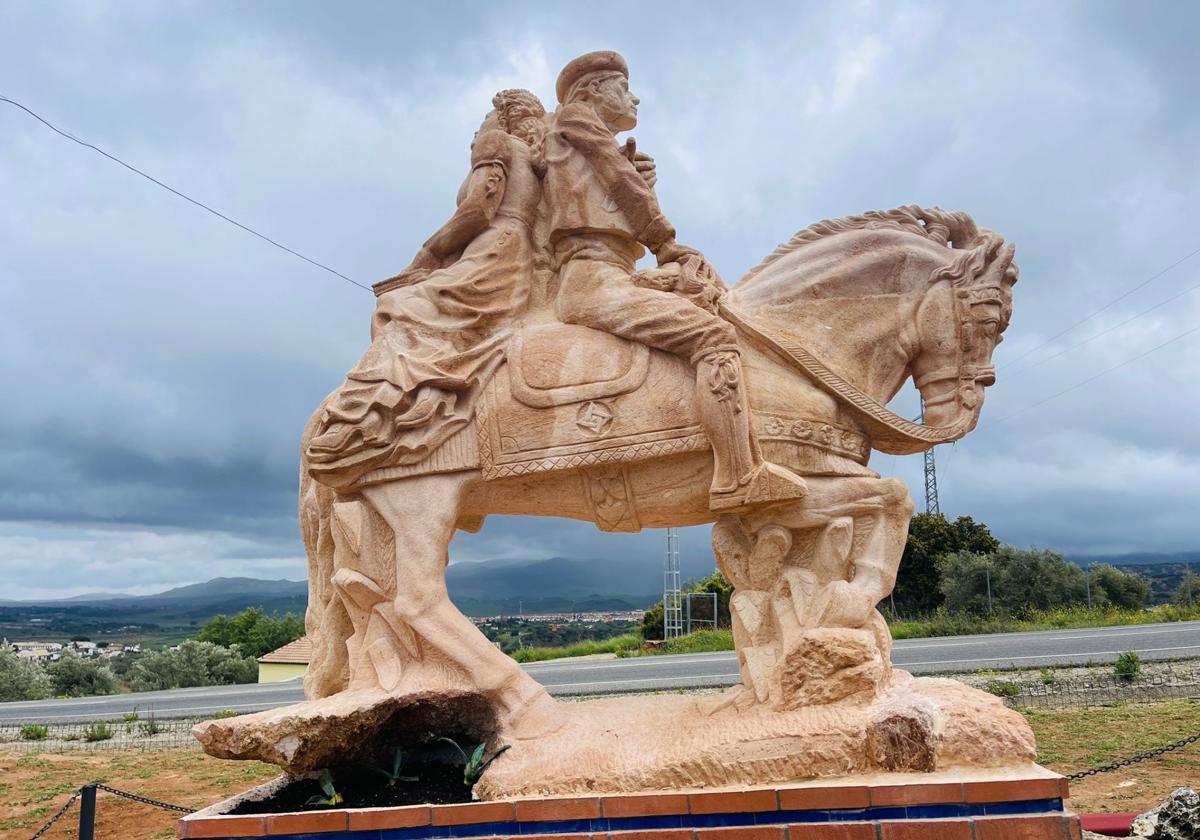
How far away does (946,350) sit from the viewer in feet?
14.4

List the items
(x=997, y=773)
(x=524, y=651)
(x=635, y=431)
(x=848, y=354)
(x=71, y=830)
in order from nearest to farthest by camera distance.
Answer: (x=997, y=773) < (x=635, y=431) < (x=848, y=354) < (x=71, y=830) < (x=524, y=651)

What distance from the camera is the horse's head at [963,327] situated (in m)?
4.37

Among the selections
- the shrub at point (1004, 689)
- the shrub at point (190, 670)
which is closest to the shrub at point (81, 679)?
the shrub at point (190, 670)

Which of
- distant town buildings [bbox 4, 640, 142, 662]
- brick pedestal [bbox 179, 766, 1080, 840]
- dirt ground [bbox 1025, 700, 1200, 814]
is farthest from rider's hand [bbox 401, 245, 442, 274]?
distant town buildings [bbox 4, 640, 142, 662]

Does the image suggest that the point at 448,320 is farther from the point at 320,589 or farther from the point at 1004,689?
the point at 1004,689

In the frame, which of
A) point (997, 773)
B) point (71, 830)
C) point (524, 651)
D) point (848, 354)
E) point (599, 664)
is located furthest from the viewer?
point (524, 651)

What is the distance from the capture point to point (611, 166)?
448 cm

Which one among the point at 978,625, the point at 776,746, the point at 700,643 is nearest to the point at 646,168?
the point at 776,746

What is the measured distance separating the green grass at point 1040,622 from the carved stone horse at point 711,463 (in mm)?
12360

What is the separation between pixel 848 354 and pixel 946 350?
47cm

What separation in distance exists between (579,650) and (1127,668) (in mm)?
10304

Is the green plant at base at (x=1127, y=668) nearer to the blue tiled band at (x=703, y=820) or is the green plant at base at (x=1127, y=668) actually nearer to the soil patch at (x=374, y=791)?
the blue tiled band at (x=703, y=820)

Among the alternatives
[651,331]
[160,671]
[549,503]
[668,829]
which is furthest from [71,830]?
[160,671]

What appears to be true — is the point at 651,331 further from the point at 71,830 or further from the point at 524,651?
the point at 524,651
